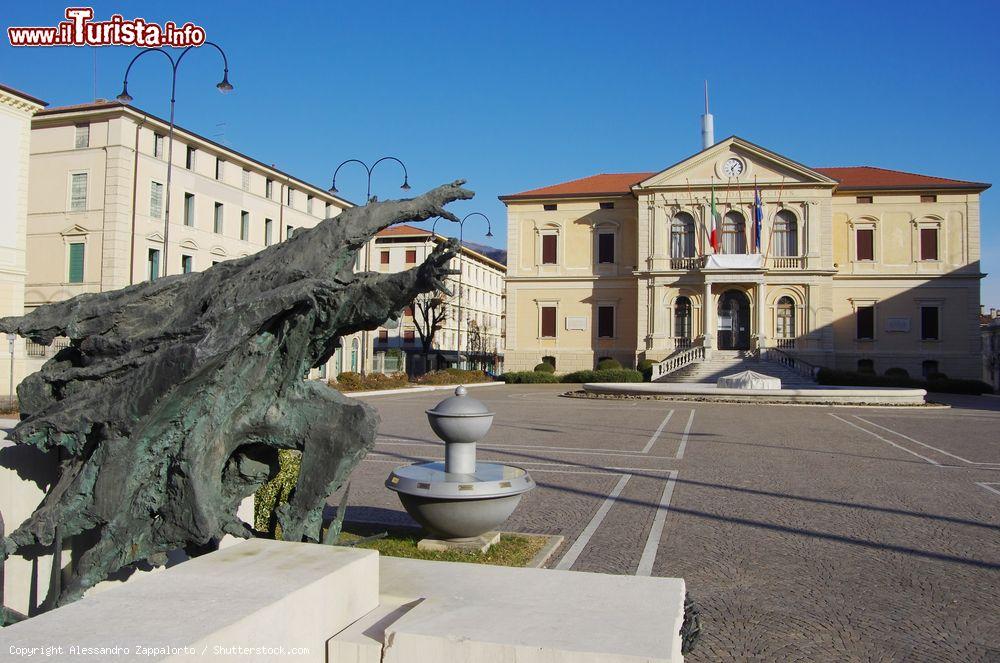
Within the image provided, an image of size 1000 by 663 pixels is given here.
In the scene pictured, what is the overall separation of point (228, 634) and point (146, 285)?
2855 millimetres

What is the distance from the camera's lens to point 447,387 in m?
35.5

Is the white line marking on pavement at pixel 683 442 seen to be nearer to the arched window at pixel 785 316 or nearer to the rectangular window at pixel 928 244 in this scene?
the arched window at pixel 785 316

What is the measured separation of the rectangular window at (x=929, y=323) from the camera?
42344mm

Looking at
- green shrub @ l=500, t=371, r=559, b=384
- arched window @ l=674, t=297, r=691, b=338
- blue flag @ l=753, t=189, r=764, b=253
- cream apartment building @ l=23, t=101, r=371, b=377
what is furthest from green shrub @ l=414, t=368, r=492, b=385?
blue flag @ l=753, t=189, r=764, b=253

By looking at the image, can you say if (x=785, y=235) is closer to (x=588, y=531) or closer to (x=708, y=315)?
(x=708, y=315)

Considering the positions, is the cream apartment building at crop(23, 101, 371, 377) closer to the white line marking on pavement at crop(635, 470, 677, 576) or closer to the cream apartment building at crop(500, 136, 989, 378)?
the cream apartment building at crop(500, 136, 989, 378)

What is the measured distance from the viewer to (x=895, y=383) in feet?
114

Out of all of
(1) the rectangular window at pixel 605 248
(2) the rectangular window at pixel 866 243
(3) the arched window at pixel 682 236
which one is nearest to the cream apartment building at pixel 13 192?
(1) the rectangular window at pixel 605 248

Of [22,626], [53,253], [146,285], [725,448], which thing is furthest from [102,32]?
[53,253]

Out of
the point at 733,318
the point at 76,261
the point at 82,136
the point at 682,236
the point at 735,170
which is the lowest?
the point at 733,318

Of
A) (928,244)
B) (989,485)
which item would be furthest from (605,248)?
(989,485)

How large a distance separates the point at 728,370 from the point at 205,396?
3511 cm

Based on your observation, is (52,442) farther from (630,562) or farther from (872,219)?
(872,219)

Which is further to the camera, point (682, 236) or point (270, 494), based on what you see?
point (682, 236)
